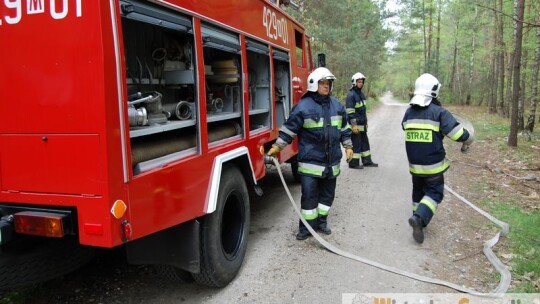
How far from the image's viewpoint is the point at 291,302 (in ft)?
10.6

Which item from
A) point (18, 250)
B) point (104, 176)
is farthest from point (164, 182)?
point (18, 250)

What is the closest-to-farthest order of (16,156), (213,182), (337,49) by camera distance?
(16,156) < (213,182) < (337,49)

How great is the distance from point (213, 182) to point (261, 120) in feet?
6.67

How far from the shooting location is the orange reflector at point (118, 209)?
2186 mm

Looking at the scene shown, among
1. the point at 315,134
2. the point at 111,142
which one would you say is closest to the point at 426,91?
the point at 315,134

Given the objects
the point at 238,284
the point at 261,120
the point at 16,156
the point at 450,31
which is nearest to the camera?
the point at 16,156

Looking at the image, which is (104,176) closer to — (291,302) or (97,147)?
(97,147)

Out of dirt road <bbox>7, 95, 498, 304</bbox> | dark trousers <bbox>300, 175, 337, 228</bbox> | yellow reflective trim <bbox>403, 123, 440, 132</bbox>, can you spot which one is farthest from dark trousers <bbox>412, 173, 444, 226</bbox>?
dark trousers <bbox>300, 175, 337, 228</bbox>

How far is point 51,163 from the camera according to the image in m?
2.23

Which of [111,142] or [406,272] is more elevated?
[111,142]

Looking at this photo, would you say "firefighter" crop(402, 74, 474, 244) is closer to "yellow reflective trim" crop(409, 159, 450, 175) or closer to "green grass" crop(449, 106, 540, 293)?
"yellow reflective trim" crop(409, 159, 450, 175)

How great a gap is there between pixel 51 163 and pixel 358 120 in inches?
256

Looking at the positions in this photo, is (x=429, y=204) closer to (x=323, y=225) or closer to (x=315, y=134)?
(x=323, y=225)

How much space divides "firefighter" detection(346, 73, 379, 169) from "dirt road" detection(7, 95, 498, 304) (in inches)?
90.0
